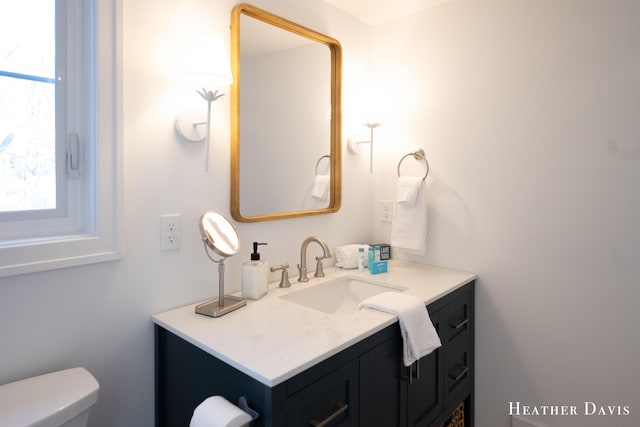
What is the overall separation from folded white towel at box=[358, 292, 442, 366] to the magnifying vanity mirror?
48 centimetres

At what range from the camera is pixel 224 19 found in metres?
1.47

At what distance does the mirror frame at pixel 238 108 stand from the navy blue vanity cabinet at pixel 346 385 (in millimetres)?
Result: 597

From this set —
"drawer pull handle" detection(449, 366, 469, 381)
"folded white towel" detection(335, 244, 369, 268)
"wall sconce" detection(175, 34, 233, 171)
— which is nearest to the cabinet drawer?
"drawer pull handle" detection(449, 366, 469, 381)

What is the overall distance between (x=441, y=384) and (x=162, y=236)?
1235mm

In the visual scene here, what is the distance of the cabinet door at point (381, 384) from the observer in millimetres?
1216

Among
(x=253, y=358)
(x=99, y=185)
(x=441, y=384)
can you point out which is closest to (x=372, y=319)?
(x=253, y=358)

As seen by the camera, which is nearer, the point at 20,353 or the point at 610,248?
the point at 20,353

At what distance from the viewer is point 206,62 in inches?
49.6

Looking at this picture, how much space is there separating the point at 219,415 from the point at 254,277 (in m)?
0.57

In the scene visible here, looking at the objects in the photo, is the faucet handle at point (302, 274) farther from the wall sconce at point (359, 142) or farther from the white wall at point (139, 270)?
the wall sconce at point (359, 142)

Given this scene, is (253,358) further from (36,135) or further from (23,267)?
(36,135)

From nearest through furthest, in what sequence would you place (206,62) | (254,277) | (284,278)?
(206,62)
(254,277)
(284,278)

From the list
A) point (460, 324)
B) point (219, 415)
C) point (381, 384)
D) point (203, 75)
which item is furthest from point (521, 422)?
point (203, 75)

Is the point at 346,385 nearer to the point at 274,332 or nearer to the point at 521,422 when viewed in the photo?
the point at 274,332
